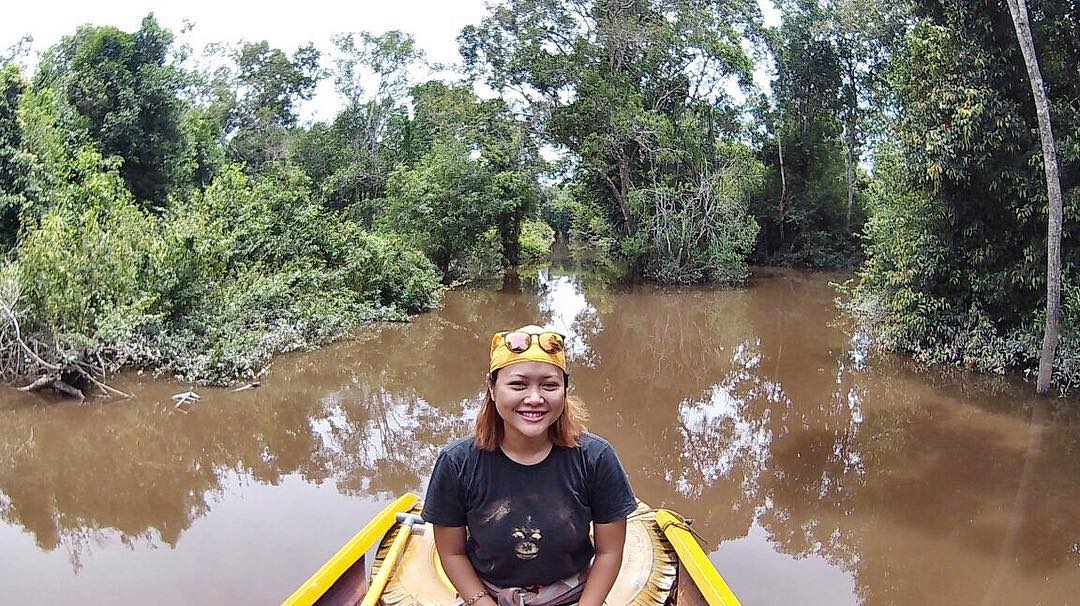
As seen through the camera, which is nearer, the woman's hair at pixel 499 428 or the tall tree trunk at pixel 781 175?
the woman's hair at pixel 499 428

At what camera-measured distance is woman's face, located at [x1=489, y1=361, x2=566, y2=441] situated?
2.11 m

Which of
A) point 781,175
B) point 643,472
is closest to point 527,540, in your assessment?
point 643,472

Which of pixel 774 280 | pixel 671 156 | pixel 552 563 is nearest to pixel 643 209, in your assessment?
pixel 671 156

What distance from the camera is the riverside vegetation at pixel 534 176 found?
27.2ft

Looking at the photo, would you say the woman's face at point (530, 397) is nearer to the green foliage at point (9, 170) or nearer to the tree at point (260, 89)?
the green foliage at point (9, 170)

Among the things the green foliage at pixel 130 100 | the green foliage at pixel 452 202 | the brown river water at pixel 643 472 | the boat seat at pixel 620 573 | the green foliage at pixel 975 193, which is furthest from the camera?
the green foliage at pixel 452 202

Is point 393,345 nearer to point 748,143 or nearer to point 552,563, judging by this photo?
point 552,563

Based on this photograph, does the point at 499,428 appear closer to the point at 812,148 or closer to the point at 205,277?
the point at 205,277

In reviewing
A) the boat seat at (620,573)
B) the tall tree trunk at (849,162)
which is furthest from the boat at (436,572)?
the tall tree trunk at (849,162)

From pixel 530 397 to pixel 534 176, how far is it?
18.0 meters

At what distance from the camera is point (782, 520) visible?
210 inches

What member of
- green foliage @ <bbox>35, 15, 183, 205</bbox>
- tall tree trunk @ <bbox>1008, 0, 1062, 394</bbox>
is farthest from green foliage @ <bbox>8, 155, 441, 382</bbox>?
tall tree trunk @ <bbox>1008, 0, 1062, 394</bbox>

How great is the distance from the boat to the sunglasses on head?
1.00 metres

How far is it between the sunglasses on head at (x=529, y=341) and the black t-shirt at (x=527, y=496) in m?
0.28
